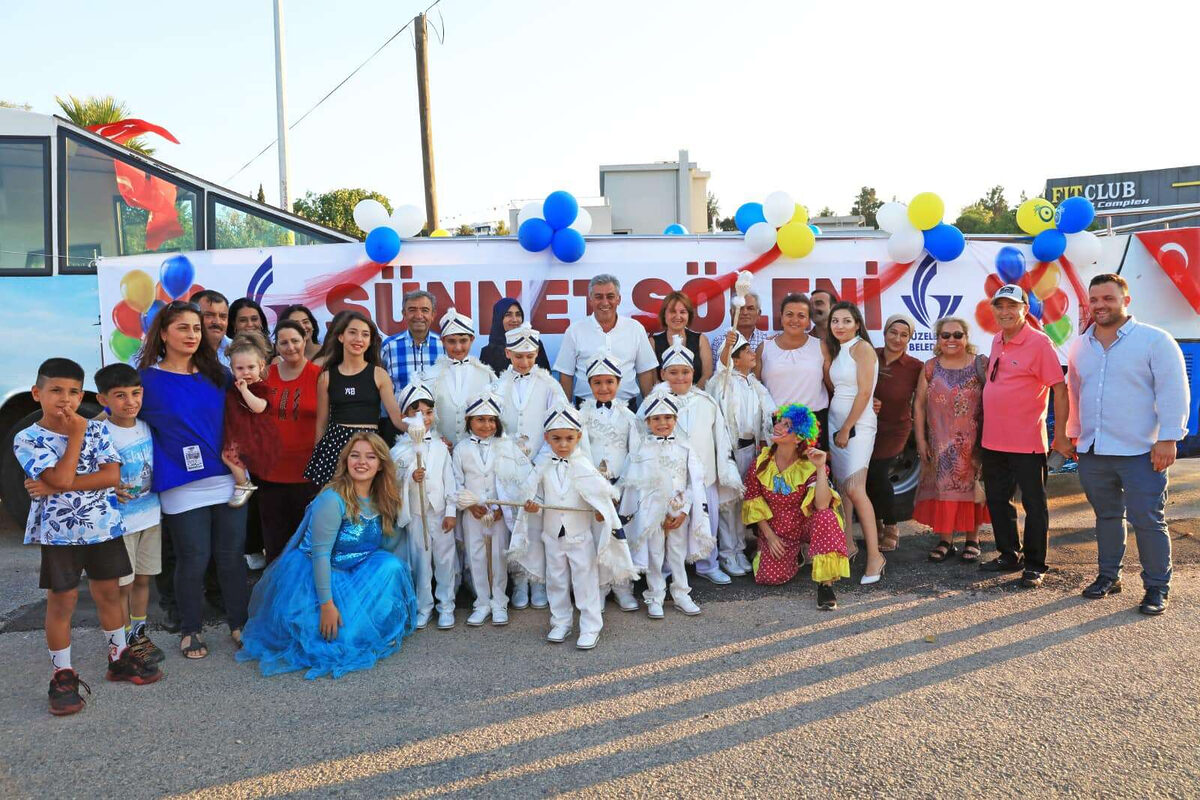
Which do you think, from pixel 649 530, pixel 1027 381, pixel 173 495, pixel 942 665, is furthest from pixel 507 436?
pixel 1027 381

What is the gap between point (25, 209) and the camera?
5906 mm

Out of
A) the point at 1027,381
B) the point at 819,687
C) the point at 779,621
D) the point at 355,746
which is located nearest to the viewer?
the point at 355,746

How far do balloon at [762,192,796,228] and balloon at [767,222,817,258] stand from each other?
0.06m

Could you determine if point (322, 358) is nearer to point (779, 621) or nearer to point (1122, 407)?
point (779, 621)

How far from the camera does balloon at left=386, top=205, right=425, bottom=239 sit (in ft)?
19.9

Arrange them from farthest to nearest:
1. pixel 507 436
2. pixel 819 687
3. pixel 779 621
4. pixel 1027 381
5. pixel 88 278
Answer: pixel 88 278
pixel 1027 381
pixel 507 436
pixel 779 621
pixel 819 687

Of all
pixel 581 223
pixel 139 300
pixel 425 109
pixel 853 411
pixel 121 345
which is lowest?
pixel 853 411

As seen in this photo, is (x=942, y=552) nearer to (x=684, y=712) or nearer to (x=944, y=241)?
(x=944, y=241)

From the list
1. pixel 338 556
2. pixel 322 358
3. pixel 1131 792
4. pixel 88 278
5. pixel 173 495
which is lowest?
pixel 1131 792

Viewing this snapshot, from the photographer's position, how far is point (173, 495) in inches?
158

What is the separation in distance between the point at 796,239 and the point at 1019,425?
199 centimetres

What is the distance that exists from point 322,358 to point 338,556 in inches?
47.6

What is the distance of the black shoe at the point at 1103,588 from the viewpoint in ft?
15.1

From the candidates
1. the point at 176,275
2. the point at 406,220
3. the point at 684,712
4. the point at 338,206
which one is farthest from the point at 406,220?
the point at 338,206
